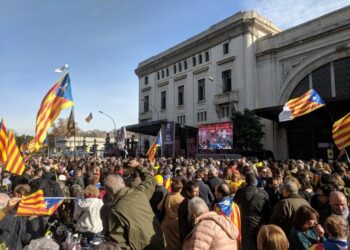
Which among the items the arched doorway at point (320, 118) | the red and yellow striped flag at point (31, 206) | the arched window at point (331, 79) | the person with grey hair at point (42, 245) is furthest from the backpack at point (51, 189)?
the arched window at point (331, 79)

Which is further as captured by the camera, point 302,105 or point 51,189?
point 302,105

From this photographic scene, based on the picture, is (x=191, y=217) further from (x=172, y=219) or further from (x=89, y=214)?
(x=89, y=214)

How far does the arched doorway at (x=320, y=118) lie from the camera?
84.5ft

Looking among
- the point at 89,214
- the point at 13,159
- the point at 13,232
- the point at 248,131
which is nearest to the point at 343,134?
the point at 89,214

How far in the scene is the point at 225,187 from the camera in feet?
15.6

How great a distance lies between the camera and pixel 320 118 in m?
26.5

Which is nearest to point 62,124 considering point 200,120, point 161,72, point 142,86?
point 142,86

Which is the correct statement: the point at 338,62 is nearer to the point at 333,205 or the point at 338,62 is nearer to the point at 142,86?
the point at 333,205

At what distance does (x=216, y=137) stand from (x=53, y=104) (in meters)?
20.4

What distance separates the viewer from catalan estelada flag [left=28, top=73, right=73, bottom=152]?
356 inches

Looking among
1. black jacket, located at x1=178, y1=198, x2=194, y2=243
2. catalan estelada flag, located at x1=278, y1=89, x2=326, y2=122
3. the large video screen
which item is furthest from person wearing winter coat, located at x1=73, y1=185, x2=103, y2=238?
the large video screen

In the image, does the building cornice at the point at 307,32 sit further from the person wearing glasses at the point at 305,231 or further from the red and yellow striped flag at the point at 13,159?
the person wearing glasses at the point at 305,231

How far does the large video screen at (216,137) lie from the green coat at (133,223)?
24.0 meters

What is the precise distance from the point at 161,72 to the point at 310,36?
23203 mm
